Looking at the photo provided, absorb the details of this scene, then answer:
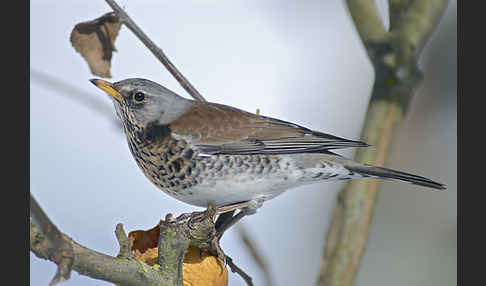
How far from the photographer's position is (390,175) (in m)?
2.42

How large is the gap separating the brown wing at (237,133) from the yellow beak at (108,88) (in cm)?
29

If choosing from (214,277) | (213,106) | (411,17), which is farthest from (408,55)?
(214,277)

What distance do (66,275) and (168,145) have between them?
1228 mm

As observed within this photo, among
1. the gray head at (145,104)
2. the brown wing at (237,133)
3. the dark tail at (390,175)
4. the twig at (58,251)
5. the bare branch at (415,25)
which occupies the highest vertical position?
the bare branch at (415,25)

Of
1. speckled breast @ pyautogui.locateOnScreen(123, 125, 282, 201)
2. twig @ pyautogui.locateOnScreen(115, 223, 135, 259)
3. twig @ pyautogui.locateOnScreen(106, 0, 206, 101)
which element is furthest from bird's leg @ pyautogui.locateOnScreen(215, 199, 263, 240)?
twig @ pyautogui.locateOnScreen(115, 223, 135, 259)

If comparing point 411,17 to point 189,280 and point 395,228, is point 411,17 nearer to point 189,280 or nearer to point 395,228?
point 189,280

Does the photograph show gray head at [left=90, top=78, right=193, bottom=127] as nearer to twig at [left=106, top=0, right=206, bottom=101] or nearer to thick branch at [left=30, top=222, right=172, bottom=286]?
twig at [left=106, top=0, right=206, bottom=101]

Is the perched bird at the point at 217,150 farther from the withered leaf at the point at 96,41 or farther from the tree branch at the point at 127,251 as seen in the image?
the tree branch at the point at 127,251

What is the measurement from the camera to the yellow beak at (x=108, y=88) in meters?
2.51

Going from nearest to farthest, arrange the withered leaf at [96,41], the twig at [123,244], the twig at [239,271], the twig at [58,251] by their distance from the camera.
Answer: the twig at [58,251]
the twig at [123,244]
the twig at [239,271]
the withered leaf at [96,41]

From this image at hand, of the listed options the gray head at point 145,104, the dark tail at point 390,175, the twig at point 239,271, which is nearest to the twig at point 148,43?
the gray head at point 145,104

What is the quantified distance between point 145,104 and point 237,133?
47 centimetres

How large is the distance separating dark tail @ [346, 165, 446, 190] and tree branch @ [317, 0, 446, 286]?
0.31 feet

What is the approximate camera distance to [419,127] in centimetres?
462
